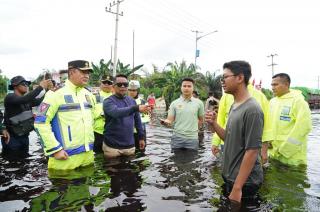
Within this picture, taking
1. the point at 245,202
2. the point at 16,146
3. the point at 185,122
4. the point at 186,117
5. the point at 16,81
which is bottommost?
the point at 245,202

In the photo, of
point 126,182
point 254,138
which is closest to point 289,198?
point 254,138

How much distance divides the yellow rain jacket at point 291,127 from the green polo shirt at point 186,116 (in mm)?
1589

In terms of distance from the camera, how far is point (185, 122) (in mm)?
6895

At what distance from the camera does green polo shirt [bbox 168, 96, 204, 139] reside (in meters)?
6.89

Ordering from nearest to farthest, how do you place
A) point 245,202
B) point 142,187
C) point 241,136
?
point 241,136 → point 245,202 → point 142,187

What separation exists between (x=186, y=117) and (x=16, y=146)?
3655 millimetres

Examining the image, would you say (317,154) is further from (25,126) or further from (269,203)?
(25,126)

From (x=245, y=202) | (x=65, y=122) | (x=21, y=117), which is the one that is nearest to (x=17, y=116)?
(x=21, y=117)

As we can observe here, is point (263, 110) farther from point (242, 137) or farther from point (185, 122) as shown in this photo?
point (185, 122)

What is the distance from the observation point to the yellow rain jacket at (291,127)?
5657mm

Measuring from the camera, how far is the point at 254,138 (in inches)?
125

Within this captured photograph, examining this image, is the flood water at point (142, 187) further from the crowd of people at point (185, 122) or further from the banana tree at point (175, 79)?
the banana tree at point (175, 79)

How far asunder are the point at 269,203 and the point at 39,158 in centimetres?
506

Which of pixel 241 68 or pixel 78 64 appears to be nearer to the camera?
pixel 241 68
